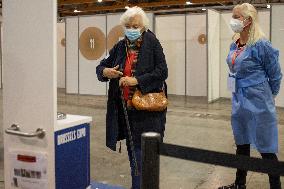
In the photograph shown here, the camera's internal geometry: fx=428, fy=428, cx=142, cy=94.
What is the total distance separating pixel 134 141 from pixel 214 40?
6.42 metres

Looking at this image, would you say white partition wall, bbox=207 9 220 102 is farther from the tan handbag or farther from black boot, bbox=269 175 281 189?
the tan handbag

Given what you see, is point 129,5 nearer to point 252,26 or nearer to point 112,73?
point 252,26

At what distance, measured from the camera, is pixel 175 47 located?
10102 millimetres

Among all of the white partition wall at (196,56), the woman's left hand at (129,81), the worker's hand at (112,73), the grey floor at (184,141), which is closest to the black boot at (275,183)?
the grey floor at (184,141)

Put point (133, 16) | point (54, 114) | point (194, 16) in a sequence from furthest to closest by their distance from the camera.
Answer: point (194, 16), point (133, 16), point (54, 114)

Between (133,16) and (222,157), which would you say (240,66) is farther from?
(222,157)

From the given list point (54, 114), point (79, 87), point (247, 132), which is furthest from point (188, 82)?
point (54, 114)

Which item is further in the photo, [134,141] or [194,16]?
[194,16]

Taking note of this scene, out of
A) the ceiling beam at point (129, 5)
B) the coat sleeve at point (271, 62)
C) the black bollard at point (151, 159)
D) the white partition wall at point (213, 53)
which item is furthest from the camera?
the ceiling beam at point (129, 5)

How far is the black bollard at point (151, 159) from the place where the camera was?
6.30 feet

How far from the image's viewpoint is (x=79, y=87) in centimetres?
1081

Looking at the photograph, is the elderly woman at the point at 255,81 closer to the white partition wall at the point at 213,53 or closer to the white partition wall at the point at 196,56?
the white partition wall at the point at 213,53

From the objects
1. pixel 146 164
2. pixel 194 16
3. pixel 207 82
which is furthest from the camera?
pixel 194 16

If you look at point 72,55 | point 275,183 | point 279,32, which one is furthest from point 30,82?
point 72,55
